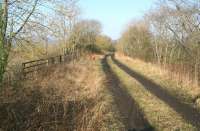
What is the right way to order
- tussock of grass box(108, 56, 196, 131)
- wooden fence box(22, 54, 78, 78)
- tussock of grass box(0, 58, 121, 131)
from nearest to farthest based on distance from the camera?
tussock of grass box(0, 58, 121, 131), tussock of grass box(108, 56, 196, 131), wooden fence box(22, 54, 78, 78)

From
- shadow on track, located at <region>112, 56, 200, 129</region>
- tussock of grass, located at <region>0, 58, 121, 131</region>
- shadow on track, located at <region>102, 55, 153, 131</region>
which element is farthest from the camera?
shadow on track, located at <region>112, 56, 200, 129</region>

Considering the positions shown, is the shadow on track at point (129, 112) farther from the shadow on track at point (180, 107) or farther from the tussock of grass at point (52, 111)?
the shadow on track at point (180, 107)

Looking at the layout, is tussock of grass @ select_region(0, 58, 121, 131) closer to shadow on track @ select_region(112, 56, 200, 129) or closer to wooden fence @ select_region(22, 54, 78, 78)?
shadow on track @ select_region(112, 56, 200, 129)

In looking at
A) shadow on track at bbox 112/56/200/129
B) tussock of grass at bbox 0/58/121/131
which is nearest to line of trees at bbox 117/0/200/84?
shadow on track at bbox 112/56/200/129

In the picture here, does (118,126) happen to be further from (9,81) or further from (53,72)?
(53,72)

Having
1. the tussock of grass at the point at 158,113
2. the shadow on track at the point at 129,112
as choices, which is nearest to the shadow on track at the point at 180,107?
the tussock of grass at the point at 158,113

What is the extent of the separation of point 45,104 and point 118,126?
2783 millimetres

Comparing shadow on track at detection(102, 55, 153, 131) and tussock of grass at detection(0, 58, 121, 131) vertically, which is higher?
tussock of grass at detection(0, 58, 121, 131)

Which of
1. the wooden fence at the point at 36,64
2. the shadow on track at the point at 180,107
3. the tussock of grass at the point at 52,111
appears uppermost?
the wooden fence at the point at 36,64

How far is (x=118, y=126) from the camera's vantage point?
1088cm

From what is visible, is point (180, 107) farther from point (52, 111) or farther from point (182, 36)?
point (182, 36)

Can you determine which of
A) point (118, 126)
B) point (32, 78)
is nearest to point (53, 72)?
point (32, 78)

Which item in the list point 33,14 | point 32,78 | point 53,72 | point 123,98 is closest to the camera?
point 33,14

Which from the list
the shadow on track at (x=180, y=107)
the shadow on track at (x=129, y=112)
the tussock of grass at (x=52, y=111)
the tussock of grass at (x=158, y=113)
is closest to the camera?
the tussock of grass at (x=52, y=111)
